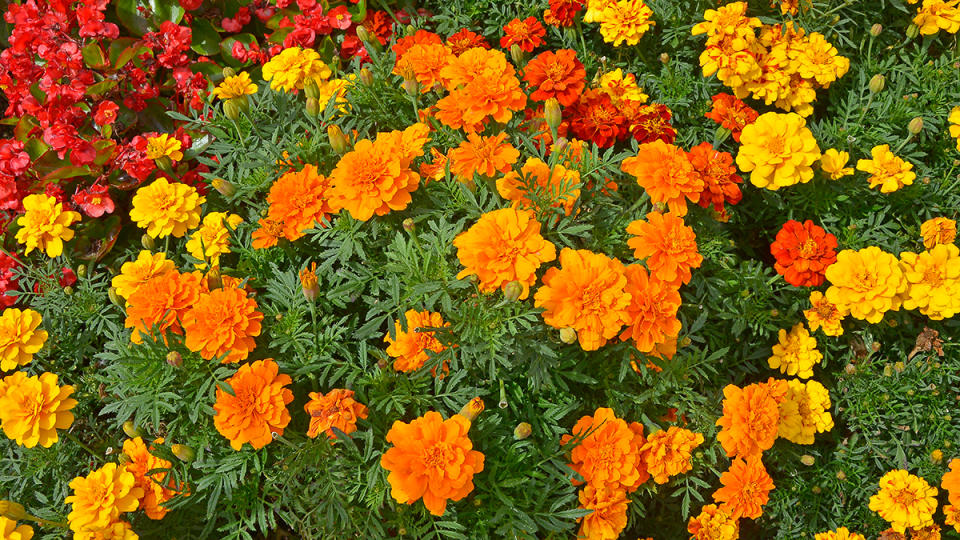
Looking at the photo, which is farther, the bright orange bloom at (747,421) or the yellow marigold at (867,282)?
the yellow marigold at (867,282)

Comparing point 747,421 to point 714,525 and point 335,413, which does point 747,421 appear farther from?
point 335,413

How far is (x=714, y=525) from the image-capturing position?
191 centimetres

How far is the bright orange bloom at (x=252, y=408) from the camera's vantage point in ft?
5.15

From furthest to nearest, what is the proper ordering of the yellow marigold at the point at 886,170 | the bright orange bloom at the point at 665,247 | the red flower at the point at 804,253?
the yellow marigold at the point at 886,170 → the red flower at the point at 804,253 → the bright orange bloom at the point at 665,247

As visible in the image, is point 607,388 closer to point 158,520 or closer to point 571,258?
point 571,258

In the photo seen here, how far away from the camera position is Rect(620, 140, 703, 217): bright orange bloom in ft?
6.07

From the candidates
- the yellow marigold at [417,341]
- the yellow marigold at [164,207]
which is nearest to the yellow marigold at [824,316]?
the yellow marigold at [417,341]

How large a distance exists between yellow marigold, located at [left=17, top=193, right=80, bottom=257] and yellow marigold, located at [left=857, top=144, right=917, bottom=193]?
99.4 inches

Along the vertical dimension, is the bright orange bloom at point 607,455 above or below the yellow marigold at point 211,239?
below

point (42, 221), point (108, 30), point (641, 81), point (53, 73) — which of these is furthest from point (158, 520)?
point (641, 81)

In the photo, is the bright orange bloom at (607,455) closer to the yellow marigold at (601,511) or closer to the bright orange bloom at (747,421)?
the yellow marigold at (601,511)

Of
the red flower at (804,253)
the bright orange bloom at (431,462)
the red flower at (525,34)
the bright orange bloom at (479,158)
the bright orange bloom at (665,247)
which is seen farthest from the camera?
the red flower at (525,34)

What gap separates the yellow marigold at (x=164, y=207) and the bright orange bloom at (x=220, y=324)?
1.69ft

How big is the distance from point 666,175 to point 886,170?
854 millimetres
